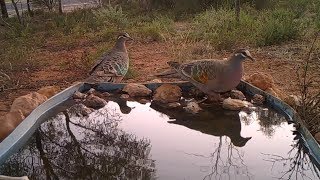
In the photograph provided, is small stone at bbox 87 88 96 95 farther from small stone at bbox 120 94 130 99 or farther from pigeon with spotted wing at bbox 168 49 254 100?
pigeon with spotted wing at bbox 168 49 254 100

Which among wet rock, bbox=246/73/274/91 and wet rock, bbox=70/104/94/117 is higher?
wet rock, bbox=246/73/274/91

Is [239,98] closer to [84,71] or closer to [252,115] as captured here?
[252,115]

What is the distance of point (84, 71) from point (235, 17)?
5495mm

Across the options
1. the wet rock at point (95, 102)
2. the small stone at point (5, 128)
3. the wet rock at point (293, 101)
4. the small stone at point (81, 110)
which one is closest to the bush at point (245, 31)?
the wet rock at point (293, 101)

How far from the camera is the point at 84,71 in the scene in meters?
8.88

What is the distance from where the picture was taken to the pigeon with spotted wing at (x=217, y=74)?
5293 millimetres

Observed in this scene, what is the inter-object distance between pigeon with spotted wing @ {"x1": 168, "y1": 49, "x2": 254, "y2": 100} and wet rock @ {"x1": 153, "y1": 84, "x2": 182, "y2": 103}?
23 centimetres

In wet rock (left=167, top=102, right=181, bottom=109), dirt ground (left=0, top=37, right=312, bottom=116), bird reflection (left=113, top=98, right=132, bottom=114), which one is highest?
wet rock (left=167, top=102, right=181, bottom=109)

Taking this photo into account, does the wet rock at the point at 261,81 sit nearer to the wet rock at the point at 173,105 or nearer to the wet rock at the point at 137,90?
the wet rock at the point at 173,105

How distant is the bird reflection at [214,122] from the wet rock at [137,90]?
0.53m

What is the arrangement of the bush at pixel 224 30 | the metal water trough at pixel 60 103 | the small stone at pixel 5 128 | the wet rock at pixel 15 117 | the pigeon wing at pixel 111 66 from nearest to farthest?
the metal water trough at pixel 60 103, the small stone at pixel 5 128, the wet rock at pixel 15 117, the pigeon wing at pixel 111 66, the bush at pixel 224 30

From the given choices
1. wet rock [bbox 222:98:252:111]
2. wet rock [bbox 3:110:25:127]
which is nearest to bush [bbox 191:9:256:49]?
wet rock [bbox 222:98:252:111]

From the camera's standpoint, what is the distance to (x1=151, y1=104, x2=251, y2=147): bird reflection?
4629 millimetres

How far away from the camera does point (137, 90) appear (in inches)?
228
